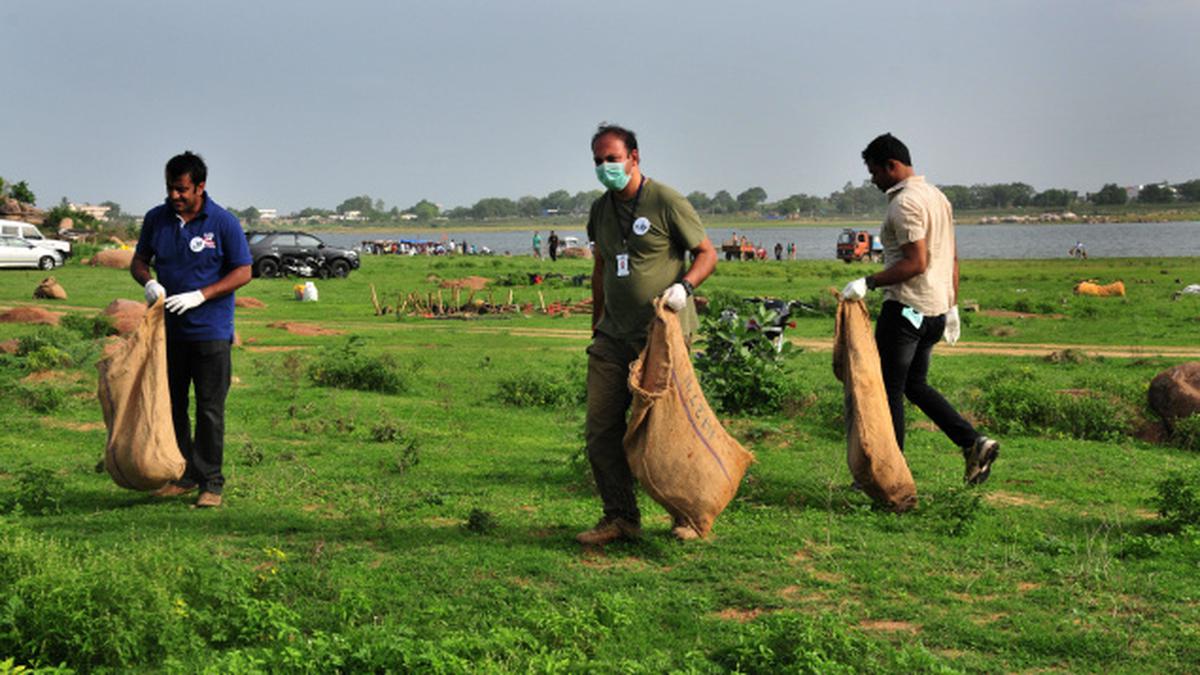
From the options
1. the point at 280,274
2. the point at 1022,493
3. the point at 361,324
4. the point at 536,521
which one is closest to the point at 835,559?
the point at 536,521

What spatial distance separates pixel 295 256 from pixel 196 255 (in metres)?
30.0

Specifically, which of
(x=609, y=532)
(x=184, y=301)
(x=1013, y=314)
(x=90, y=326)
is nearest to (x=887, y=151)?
(x=609, y=532)

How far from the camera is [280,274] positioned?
3581 centimetres

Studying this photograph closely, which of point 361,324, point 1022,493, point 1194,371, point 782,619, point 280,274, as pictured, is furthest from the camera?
point 280,274

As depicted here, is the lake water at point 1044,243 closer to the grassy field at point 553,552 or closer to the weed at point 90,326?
the weed at point 90,326

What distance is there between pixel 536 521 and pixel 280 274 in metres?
31.0

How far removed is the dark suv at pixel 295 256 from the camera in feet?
116

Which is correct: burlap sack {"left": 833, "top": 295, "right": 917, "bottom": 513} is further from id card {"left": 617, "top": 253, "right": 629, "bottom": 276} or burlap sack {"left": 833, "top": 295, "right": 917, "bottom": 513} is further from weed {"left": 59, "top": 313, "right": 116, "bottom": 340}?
weed {"left": 59, "top": 313, "right": 116, "bottom": 340}

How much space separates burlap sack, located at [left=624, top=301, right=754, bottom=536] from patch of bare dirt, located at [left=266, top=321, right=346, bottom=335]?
14.6 metres

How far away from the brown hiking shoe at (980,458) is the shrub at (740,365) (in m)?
3.44

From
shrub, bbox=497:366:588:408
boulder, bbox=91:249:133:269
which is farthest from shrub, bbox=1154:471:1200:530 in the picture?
boulder, bbox=91:249:133:269

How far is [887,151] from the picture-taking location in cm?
693

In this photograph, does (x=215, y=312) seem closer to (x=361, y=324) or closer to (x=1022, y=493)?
(x=1022, y=493)

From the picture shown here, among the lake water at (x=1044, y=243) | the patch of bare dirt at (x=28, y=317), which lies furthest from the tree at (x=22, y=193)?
the patch of bare dirt at (x=28, y=317)
